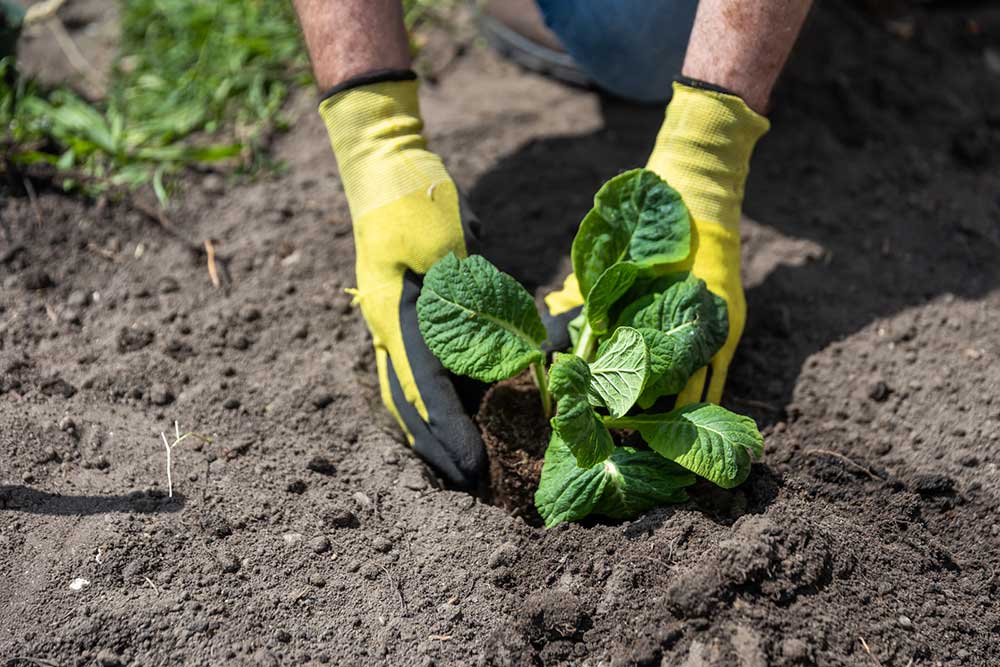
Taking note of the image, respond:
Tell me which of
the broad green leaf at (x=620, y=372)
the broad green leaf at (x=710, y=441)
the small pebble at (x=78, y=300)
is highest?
the broad green leaf at (x=620, y=372)

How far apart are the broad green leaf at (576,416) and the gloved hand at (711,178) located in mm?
411

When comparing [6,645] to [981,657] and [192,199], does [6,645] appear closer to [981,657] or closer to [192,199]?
[192,199]

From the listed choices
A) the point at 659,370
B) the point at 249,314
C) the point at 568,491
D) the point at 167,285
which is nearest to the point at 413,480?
the point at 568,491

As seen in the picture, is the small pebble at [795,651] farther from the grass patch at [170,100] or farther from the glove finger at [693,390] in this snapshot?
the grass patch at [170,100]

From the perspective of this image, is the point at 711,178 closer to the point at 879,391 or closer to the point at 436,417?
the point at 879,391

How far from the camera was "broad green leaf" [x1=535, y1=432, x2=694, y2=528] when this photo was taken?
1712mm

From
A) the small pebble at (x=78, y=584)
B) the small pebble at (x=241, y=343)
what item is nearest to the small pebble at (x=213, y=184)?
the small pebble at (x=241, y=343)

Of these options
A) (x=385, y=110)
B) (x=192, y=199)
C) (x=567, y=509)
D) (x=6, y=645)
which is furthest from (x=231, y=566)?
(x=192, y=199)

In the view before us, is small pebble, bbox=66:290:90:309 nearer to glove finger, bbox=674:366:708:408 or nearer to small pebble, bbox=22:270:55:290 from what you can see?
small pebble, bbox=22:270:55:290

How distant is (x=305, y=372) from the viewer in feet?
6.97

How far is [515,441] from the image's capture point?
192cm

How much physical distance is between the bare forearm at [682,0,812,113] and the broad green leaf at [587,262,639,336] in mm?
530

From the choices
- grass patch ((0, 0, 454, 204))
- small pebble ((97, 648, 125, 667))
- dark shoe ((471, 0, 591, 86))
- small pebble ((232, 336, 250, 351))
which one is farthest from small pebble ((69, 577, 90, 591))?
dark shoe ((471, 0, 591, 86))

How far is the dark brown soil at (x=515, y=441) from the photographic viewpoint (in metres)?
1.88
